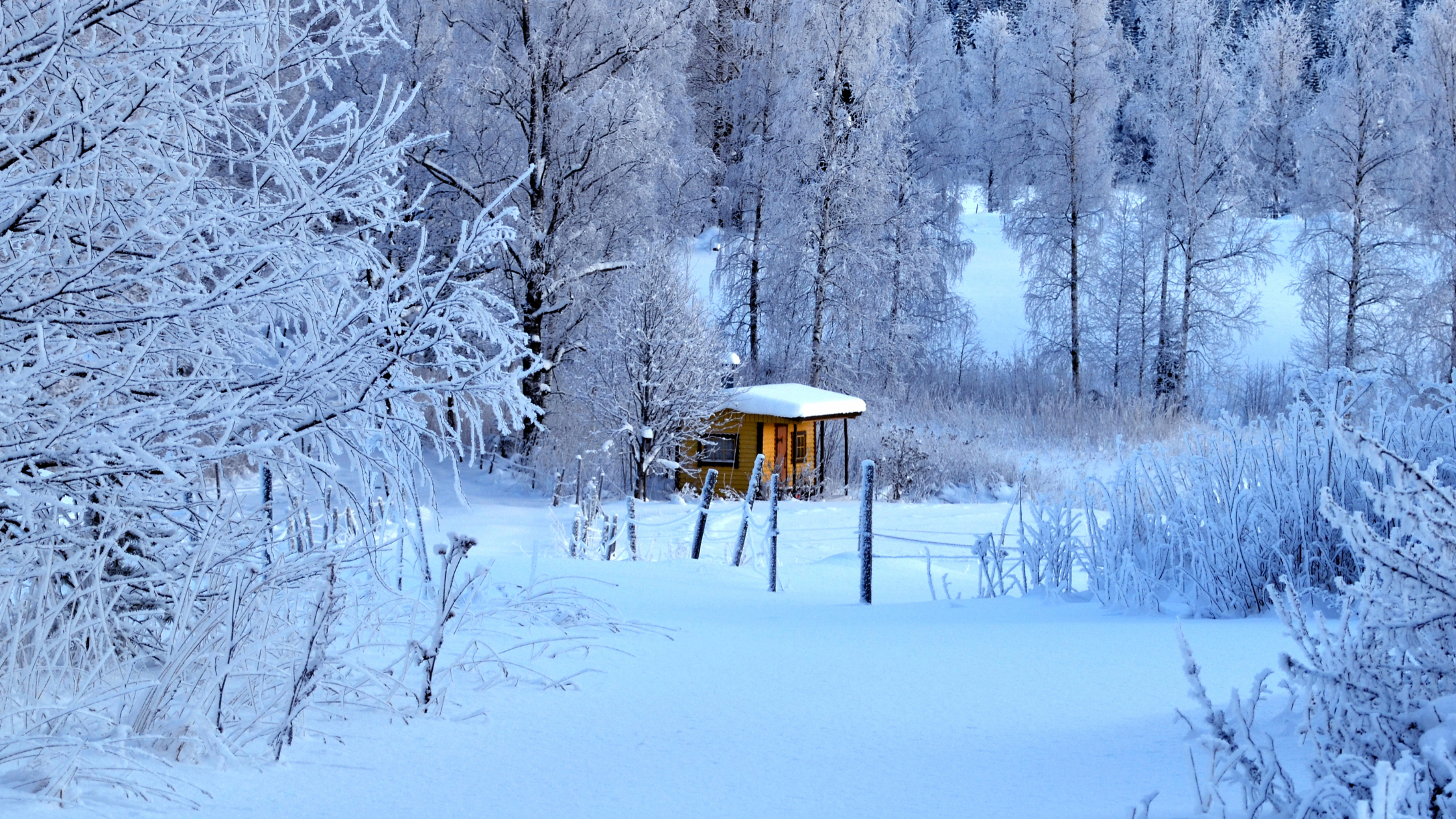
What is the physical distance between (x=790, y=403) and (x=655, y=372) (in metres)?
1.93

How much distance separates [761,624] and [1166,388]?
19.6 m

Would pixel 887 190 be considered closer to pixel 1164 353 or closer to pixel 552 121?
pixel 552 121

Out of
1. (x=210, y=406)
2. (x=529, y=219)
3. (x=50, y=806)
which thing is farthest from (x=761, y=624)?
(x=529, y=219)

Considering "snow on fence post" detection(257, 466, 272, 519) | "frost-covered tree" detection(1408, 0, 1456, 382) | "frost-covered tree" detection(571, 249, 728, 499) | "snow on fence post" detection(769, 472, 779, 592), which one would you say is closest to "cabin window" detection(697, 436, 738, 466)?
"frost-covered tree" detection(571, 249, 728, 499)

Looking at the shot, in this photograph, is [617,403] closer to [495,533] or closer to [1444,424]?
[495,533]

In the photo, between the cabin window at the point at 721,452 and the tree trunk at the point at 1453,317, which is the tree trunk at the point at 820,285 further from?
the tree trunk at the point at 1453,317

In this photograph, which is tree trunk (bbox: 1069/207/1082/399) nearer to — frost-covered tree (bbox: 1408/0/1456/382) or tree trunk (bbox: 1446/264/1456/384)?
frost-covered tree (bbox: 1408/0/1456/382)

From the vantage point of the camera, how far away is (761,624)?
4.96 metres

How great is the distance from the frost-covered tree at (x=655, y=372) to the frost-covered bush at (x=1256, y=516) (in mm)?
9678

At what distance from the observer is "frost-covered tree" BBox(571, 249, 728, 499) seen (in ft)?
49.4

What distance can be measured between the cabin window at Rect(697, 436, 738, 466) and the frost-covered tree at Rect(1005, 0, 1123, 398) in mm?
9296

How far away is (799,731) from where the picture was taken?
9.98 ft

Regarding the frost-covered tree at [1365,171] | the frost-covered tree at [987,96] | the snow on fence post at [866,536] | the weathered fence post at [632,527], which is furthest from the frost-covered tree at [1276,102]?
the snow on fence post at [866,536]

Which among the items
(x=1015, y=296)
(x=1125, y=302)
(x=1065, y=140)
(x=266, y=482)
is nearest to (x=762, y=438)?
(x=1065, y=140)
